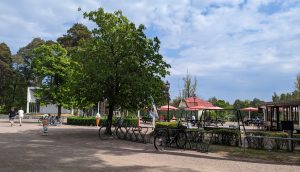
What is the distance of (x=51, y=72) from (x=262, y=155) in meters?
28.4

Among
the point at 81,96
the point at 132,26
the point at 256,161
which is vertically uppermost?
the point at 132,26

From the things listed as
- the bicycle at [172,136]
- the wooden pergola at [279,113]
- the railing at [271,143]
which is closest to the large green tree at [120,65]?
the bicycle at [172,136]

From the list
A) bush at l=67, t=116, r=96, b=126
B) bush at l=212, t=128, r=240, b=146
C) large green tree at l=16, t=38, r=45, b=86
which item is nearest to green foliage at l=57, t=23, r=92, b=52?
large green tree at l=16, t=38, r=45, b=86

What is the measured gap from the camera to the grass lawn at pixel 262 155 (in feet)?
38.6

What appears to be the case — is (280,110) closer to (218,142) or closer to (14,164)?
(218,142)

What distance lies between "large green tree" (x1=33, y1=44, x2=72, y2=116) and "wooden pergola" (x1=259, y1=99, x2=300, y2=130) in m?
20.0

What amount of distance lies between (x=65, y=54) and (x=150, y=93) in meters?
21.6

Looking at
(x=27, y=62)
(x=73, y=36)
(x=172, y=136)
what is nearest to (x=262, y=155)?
(x=172, y=136)

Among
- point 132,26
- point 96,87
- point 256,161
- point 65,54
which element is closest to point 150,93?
point 96,87

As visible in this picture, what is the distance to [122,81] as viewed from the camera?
19672mm

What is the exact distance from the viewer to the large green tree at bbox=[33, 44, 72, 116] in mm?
37094

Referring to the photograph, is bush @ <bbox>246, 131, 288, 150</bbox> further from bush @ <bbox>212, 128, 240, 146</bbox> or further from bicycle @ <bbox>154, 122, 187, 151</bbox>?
bicycle @ <bbox>154, 122, 187, 151</bbox>

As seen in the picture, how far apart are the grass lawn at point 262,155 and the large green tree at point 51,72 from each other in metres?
25.4

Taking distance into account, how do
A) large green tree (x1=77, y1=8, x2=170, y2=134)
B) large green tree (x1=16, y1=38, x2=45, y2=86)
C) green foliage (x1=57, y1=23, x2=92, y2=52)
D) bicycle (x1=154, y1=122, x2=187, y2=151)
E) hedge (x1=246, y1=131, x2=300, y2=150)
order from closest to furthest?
hedge (x1=246, y1=131, x2=300, y2=150) → bicycle (x1=154, y1=122, x2=187, y2=151) → large green tree (x1=77, y1=8, x2=170, y2=134) → green foliage (x1=57, y1=23, x2=92, y2=52) → large green tree (x1=16, y1=38, x2=45, y2=86)
